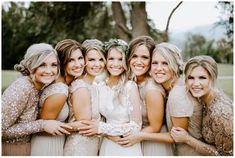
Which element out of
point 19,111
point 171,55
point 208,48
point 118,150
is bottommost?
point 118,150

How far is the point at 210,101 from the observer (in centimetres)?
262

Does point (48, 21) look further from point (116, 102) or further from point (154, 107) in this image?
point (154, 107)

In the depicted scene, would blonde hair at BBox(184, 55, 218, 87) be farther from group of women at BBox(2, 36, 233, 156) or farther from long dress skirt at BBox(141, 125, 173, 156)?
long dress skirt at BBox(141, 125, 173, 156)

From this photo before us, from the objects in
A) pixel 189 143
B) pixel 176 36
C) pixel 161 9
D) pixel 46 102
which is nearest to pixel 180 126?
pixel 189 143

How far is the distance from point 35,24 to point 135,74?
3.08 metres

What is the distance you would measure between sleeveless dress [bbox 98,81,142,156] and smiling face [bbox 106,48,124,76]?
0.12 m

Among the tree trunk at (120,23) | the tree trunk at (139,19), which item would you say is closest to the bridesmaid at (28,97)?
the tree trunk at (139,19)

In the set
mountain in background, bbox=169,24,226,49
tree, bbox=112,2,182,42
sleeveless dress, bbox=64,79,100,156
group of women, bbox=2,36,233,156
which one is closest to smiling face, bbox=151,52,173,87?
group of women, bbox=2,36,233,156

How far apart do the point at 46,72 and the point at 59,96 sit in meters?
0.19

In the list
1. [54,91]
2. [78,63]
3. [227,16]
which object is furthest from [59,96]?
[227,16]

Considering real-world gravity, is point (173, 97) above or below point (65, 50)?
below

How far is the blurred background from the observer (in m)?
3.64

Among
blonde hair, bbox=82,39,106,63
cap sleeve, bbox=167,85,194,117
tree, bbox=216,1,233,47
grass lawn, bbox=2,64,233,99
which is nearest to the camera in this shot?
cap sleeve, bbox=167,85,194,117

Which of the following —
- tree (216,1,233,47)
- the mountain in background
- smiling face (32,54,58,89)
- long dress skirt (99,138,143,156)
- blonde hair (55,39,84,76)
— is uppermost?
tree (216,1,233,47)
